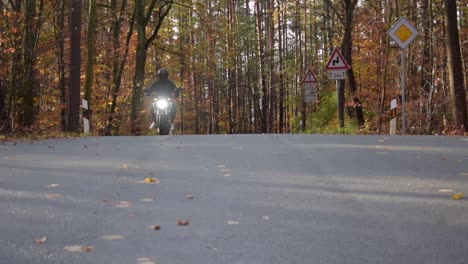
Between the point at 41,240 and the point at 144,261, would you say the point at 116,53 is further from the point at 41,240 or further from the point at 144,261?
the point at 144,261

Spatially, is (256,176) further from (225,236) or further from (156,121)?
(156,121)

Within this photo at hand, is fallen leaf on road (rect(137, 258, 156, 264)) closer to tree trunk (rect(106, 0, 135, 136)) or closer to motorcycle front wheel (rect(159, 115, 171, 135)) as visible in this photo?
motorcycle front wheel (rect(159, 115, 171, 135))

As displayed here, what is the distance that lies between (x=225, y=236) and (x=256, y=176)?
119 inches

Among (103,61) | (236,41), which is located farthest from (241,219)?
(236,41)

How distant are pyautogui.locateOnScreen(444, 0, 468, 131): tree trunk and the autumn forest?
31mm

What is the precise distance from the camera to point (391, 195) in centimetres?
612

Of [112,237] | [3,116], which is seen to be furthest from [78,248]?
[3,116]

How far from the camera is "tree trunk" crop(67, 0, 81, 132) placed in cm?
2147

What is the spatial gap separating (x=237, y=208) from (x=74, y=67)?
1773cm

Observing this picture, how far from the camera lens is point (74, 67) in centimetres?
2197

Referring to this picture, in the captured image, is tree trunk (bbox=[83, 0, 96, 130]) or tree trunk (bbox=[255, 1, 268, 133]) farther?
tree trunk (bbox=[255, 1, 268, 133])

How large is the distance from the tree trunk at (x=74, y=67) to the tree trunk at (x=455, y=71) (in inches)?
496

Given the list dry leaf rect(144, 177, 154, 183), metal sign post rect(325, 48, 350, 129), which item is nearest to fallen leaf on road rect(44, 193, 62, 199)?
dry leaf rect(144, 177, 154, 183)

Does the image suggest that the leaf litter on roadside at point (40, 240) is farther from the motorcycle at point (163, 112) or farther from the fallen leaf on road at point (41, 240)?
the motorcycle at point (163, 112)
